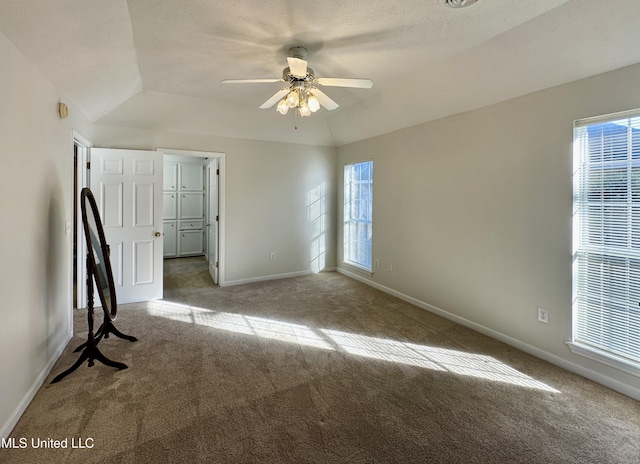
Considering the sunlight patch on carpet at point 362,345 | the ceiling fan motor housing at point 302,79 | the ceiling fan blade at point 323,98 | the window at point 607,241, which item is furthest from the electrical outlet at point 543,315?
the ceiling fan motor housing at point 302,79

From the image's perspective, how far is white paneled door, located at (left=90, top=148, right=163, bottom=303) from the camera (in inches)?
148

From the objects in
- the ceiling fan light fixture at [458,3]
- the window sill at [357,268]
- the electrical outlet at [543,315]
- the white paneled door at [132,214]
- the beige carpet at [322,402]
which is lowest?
the beige carpet at [322,402]

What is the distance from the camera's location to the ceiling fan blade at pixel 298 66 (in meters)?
2.00

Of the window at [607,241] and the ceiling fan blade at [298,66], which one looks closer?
the ceiling fan blade at [298,66]

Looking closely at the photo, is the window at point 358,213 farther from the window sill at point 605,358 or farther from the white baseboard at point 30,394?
the white baseboard at point 30,394

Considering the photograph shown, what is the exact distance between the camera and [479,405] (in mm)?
2014

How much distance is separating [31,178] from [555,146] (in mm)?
4083

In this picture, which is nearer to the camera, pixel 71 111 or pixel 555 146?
pixel 555 146

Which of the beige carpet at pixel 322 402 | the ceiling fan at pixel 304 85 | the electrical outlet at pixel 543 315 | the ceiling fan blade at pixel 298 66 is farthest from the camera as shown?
the electrical outlet at pixel 543 315

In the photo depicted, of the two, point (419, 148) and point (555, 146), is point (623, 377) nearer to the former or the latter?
point (555, 146)

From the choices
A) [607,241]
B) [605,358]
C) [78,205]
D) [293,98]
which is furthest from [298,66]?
[78,205]

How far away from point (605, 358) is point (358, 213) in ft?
11.9

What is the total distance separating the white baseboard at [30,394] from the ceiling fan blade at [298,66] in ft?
9.21

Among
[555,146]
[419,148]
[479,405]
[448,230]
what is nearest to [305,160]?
[419,148]
